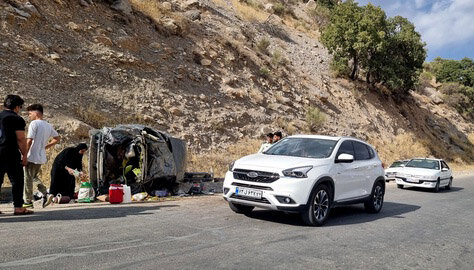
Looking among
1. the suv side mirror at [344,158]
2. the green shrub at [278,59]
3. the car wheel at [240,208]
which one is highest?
the green shrub at [278,59]

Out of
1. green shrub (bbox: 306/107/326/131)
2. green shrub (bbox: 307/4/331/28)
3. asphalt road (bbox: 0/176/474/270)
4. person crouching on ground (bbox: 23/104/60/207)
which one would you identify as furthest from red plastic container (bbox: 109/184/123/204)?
green shrub (bbox: 307/4/331/28)

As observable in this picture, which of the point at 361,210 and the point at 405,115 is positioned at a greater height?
the point at 405,115

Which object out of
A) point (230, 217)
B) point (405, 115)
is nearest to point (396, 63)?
point (405, 115)

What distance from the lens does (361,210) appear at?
35.2ft

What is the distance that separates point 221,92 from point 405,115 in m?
20.8

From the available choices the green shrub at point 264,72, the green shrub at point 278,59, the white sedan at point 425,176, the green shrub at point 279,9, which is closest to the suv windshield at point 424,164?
the white sedan at point 425,176

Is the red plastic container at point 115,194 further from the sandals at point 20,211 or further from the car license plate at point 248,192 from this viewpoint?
the car license plate at point 248,192

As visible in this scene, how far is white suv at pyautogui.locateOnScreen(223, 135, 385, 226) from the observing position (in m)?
7.52

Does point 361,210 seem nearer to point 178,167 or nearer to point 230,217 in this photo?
point 230,217

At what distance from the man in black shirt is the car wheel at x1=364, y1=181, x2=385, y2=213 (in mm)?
7383

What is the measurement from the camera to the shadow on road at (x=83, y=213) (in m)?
7.52

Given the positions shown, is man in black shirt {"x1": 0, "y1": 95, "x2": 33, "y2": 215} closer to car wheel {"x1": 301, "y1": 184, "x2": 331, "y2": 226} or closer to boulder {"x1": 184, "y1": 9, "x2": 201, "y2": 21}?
car wheel {"x1": 301, "y1": 184, "x2": 331, "y2": 226}

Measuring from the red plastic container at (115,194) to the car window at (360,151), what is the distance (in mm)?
5550

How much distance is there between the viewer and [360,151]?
9867 mm
